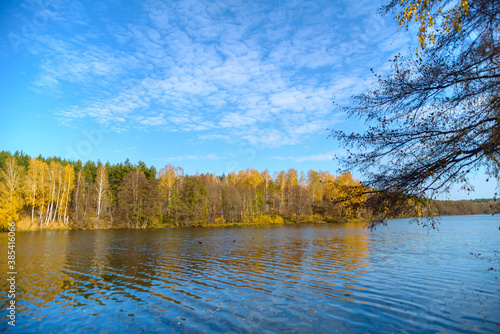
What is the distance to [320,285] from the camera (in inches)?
507

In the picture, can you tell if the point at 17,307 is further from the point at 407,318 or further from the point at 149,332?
the point at 407,318

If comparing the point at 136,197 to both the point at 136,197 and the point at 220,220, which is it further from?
the point at 220,220

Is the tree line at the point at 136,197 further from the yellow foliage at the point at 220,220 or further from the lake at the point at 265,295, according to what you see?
the lake at the point at 265,295

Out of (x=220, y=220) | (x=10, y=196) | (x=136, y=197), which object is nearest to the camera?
(x=10, y=196)

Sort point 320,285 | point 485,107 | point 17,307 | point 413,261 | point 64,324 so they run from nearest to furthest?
point 485,107 → point 64,324 → point 17,307 → point 320,285 → point 413,261

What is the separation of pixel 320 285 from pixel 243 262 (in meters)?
8.11

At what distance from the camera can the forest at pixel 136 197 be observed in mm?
57844

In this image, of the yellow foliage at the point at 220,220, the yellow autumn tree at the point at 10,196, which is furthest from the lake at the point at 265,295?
the yellow foliage at the point at 220,220

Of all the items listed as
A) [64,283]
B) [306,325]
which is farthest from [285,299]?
[64,283]

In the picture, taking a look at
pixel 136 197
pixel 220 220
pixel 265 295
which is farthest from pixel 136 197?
pixel 265 295

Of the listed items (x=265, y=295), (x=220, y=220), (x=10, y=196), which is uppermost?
(x=10, y=196)

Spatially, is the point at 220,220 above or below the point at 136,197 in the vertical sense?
below

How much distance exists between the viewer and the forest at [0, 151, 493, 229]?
57.8 metres

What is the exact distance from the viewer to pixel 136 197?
71312 mm
